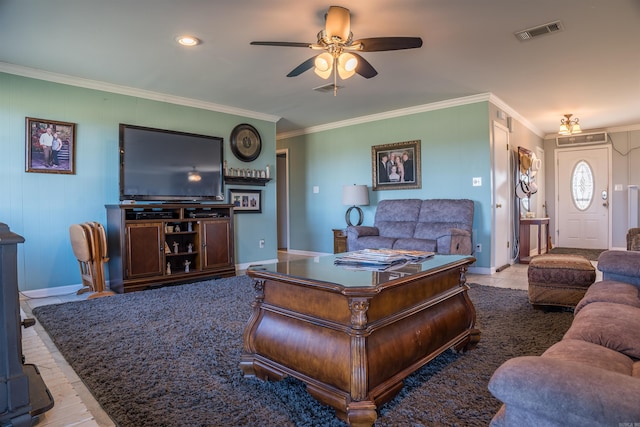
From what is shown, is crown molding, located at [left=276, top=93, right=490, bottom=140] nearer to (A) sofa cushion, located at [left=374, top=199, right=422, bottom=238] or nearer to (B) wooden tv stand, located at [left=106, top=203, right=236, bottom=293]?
(A) sofa cushion, located at [left=374, top=199, right=422, bottom=238]

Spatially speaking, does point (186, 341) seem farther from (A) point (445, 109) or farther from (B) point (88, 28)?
(A) point (445, 109)

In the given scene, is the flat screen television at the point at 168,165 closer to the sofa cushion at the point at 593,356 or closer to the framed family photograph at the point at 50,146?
the framed family photograph at the point at 50,146

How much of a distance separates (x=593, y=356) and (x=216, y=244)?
13.3 ft

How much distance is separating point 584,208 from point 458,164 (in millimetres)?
4155

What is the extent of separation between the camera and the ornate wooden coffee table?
145 centimetres

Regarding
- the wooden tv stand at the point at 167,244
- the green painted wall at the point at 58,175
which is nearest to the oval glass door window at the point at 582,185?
the wooden tv stand at the point at 167,244

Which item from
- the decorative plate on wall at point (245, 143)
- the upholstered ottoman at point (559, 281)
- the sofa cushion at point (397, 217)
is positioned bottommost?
the upholstered ottoman at point (559, 281)

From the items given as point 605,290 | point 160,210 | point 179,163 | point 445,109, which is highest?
point 445,109

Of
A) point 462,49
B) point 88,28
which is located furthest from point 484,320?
point 88,28

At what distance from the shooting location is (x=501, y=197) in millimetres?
5152

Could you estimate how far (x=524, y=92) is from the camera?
4699mm

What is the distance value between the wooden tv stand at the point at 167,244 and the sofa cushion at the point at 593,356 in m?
3.80

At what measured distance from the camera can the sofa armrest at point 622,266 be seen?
80.1 inches

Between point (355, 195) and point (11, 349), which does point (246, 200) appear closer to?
point (355, 195)
